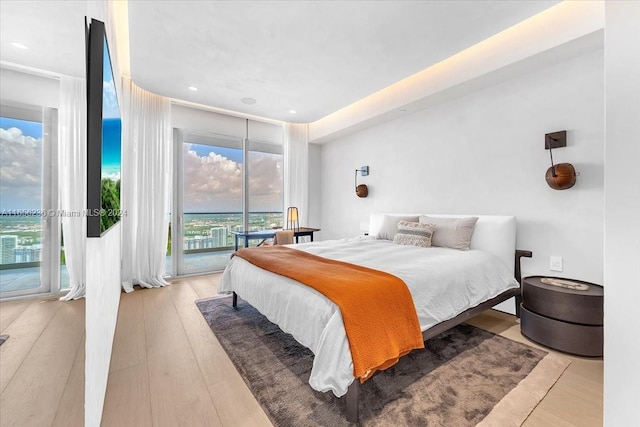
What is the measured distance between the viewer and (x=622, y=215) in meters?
0.89

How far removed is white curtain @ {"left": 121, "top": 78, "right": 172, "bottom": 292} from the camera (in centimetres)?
379

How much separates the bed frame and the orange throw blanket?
11cm

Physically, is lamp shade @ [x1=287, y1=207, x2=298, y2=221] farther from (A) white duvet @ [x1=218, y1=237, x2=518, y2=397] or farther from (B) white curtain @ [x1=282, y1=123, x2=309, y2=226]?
(A) white duvet @ [x1=218, y1=237, x2=518, y2=397]

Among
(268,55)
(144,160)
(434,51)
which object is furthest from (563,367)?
(144,160)

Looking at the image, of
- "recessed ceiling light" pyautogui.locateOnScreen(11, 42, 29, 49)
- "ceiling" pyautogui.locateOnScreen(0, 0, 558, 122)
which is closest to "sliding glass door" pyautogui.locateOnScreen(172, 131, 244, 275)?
"ceiling" pyautogui.locateOnScreen(0, 0, 558, 122)

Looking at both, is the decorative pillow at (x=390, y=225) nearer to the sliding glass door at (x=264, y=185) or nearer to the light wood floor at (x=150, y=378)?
the light wood floor at (x=150, y=378)

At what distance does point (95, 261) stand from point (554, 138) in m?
3.63

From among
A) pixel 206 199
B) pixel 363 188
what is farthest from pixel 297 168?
pixel 206 199

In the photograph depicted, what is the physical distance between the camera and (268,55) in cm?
295

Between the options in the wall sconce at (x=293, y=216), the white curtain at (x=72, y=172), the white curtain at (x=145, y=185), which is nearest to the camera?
the white curtain at (x=72, y=172)

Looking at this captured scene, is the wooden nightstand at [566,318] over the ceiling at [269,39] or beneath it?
beneath

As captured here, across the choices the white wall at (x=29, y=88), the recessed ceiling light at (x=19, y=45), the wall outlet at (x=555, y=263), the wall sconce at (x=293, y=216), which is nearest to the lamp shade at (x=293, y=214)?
the wall sconce at (x=293, y=216)

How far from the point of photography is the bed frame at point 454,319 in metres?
1.46

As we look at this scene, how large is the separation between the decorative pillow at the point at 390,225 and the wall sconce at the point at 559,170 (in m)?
1.43
